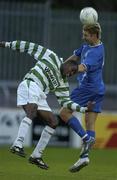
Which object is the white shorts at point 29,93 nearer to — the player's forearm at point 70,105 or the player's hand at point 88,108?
the player's forearm at point 70,105

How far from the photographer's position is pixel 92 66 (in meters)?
14.3

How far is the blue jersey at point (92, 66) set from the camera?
14234 millimetres

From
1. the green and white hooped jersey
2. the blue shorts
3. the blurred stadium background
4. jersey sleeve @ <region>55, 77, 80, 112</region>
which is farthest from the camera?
the blurred stadium background

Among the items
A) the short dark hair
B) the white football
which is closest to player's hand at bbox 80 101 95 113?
the short dark hair

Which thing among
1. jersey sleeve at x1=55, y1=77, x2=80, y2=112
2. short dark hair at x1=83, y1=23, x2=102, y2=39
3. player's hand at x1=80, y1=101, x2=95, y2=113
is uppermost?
short dark hair at x1=83, y1=23, x2=102, y2=39

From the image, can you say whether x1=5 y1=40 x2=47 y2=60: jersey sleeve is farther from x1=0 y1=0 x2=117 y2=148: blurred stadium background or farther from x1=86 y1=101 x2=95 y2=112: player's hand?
x1=0 y1=0 x2=117 y2=148: blurred stadium background

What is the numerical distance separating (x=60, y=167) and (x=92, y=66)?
7.90 feet

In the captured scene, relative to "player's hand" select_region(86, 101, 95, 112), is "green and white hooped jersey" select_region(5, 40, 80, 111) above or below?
above

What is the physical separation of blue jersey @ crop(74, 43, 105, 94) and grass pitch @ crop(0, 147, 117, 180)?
1.31m

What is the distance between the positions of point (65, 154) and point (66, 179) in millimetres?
7142

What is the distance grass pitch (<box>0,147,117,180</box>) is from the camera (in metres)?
13.6

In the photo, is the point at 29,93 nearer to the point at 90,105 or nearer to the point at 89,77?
the point at 90,105

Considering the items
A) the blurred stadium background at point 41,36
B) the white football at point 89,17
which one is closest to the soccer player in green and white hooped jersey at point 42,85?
the white football at point 89,17

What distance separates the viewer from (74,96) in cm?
1495
